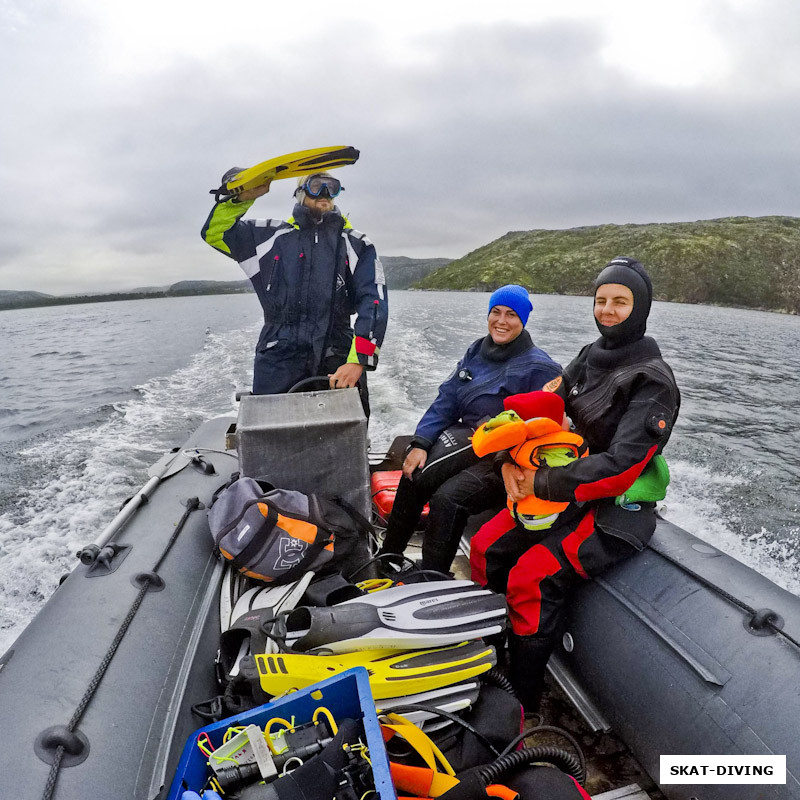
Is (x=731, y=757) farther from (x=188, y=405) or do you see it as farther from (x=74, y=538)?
(x=188, y=405)

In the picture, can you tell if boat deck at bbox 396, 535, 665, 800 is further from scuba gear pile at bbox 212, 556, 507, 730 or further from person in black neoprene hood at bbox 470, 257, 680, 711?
scuba gear pile at bbox 212, 556, 507, 730

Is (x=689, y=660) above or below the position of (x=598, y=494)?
below

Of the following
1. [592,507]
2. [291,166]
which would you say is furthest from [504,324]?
[291,166]

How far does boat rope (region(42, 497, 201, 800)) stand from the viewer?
1.06 metres

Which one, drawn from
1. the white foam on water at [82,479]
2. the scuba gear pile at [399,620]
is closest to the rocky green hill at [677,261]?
the white foam on water at [82,479]

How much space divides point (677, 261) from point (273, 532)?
66.2 metres

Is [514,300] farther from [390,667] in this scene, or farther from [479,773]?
[479,773]

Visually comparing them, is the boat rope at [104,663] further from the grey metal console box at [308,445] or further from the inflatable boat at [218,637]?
the grey metal console box at [308,445]

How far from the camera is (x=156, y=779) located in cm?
115

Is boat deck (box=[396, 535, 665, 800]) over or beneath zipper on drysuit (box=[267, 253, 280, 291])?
beneath

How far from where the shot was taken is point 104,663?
138 centimetres

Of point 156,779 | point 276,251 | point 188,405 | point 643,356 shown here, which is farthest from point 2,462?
point 643,356

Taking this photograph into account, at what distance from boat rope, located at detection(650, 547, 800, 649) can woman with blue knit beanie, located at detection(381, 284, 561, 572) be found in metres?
0.73

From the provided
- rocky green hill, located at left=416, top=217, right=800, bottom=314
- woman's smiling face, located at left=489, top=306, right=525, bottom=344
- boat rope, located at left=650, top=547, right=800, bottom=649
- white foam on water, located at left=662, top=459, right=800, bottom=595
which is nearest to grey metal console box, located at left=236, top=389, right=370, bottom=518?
woman's smiling face, located at left=489, top=306, right=525, bottom=344
